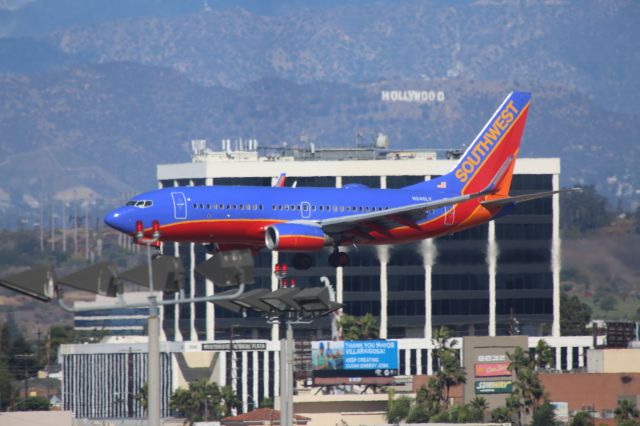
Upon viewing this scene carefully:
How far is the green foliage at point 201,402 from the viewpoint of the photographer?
643 feet

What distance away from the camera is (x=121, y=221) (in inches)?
3661

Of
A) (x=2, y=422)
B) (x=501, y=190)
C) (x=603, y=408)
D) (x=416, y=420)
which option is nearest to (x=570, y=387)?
(x=603, y=408)

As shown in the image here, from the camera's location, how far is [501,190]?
380 feet

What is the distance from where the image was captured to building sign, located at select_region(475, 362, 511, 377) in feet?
578

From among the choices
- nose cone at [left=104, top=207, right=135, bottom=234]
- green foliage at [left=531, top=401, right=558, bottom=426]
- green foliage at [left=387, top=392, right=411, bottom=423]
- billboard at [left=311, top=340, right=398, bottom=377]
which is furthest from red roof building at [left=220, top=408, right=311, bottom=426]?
nose cone at [left=104, top=207, right=135, bottom=234]

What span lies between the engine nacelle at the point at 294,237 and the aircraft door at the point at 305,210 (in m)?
1.17

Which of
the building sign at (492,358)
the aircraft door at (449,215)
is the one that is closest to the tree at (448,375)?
the building sign at (492,358)

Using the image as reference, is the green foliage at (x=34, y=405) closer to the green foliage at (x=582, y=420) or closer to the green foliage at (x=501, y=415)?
the green foliage at (x=501, y=415)

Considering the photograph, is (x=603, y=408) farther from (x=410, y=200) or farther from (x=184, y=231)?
(x=184, y=231)

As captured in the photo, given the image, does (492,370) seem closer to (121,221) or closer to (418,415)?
(418,415)

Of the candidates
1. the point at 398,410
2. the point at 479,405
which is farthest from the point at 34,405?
the point at 479,405

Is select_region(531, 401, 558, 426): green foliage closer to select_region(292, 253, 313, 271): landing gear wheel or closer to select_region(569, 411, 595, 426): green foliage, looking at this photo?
select_region(569, 411, 595, 426): green foliage

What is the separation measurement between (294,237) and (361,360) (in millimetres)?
92870

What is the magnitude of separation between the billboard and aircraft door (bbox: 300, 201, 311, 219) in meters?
83.8
